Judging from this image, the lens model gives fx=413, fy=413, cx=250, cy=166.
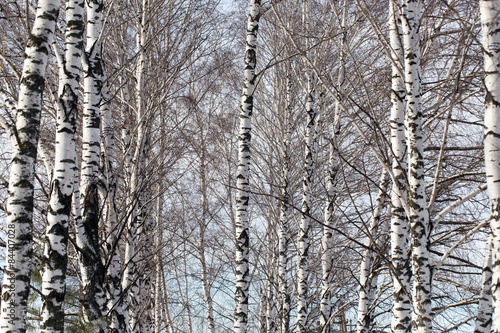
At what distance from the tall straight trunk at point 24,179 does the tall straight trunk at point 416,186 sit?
8.79 feet

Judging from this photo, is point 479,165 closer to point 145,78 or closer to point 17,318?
point 145,78

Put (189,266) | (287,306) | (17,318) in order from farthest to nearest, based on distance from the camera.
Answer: (189,266)
(287,306)
(17,318)

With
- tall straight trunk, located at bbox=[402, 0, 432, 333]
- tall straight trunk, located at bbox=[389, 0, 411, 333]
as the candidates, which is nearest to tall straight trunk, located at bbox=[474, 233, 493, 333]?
tall straight trunk, located at bbox=[389, 0, 411, 333]

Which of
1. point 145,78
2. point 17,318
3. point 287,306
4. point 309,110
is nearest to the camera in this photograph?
point 17,318

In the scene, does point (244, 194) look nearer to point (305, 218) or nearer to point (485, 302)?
point (305, 218)

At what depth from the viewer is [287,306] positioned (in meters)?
8.00

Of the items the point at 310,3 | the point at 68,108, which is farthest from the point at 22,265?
the point at 310,3

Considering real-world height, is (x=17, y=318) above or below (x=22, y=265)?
below

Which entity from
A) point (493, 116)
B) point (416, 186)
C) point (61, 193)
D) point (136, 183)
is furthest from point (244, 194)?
point (493, 116)

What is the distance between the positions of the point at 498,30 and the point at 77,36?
10.3 feet

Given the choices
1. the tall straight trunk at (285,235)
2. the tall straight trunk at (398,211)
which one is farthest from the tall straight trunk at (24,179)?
the tall straight trunk at (285,235)

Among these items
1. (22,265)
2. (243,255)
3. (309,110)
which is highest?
(309,110)

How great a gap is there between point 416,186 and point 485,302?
1411mm

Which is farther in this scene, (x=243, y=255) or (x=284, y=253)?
(x=284, y=253)
